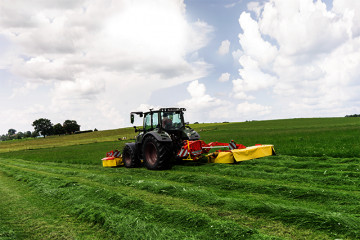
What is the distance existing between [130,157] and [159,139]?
245cm

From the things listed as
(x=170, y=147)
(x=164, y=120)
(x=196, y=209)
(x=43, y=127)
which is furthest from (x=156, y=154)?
(x=43, y=127)

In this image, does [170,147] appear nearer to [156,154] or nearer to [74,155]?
[156,154]

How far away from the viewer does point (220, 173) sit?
8375mm

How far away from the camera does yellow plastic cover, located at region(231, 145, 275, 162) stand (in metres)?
9.77

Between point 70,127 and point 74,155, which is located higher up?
point 70,127

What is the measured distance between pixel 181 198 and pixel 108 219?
5.58 ft

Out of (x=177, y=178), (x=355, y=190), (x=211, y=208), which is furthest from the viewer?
(x=177, y=178)

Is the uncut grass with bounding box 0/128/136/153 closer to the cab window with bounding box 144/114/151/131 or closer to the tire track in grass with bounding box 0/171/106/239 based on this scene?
the cab window with bounding box 144/114/151/131

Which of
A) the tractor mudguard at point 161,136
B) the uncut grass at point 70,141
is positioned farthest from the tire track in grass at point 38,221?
the uncut grass at point 70,141

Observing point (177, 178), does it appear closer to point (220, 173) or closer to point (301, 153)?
point (220, 173)

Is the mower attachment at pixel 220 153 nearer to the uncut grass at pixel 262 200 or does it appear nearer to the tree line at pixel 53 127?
the uncut grass at pixel 262 200

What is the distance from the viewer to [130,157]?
11.7 m

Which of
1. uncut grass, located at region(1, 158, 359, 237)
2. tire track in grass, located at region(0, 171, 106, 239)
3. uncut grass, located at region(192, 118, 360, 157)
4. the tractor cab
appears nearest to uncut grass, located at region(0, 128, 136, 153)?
uncut grass, located at region(192, 118, 360, 157)

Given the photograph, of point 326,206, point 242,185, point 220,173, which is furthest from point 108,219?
point 220,173
